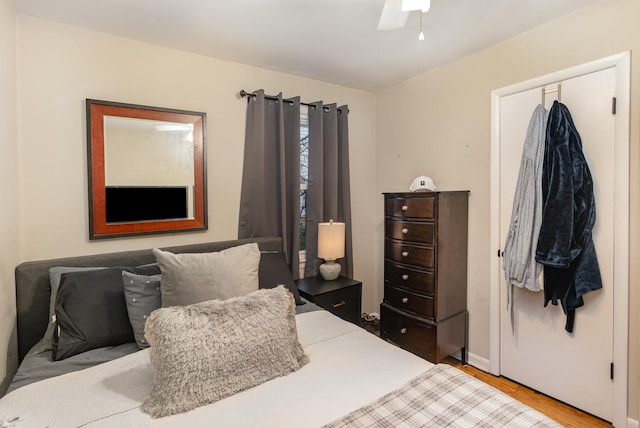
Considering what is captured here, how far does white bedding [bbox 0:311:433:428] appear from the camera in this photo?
3.44 ft

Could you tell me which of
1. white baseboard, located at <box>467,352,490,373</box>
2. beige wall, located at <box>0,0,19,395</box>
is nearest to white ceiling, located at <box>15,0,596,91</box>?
beige wall, located at <box>0,0,19,395</box>

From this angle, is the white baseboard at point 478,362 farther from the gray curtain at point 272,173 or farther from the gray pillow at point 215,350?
the gray pillow at point 215,350

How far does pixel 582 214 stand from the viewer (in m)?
1.94

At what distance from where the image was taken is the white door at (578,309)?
75.3 inches

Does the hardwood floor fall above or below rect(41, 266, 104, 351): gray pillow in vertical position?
below

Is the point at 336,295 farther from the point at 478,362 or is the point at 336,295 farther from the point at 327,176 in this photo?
the point at 478,362

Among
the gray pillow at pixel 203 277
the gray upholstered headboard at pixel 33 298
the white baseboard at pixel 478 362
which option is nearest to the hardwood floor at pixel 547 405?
the white baseboard at pixel 478 362

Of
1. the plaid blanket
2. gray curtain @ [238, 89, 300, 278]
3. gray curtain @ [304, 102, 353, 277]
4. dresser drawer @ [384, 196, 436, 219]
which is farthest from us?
gray curtain @ [304, 102, 353, 277]

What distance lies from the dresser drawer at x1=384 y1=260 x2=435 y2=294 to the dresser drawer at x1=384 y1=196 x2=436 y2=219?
42cm

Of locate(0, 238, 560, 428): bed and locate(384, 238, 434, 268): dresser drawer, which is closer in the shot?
locate(0, 238, 560, 428): bed

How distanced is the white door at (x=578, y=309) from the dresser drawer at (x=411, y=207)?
1.71ft

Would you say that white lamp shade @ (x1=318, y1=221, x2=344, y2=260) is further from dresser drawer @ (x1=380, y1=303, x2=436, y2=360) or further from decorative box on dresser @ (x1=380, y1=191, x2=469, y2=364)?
dresser drawer @ (x1=380, y1=303, x2=436, y2=360)

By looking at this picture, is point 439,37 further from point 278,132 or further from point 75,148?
point 75,148

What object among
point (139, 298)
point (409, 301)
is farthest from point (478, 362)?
point (139, 298)
